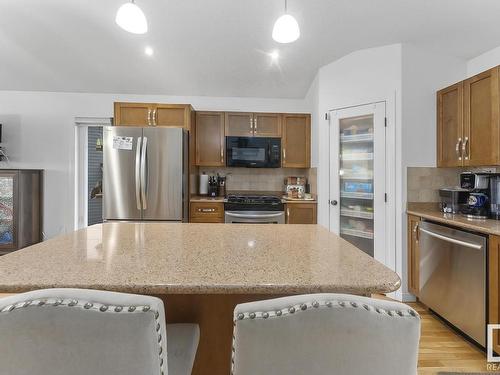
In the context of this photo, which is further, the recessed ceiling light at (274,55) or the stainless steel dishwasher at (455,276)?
the recessed ceiling light at (274,55)

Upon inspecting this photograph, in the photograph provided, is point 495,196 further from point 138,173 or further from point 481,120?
point 138,173

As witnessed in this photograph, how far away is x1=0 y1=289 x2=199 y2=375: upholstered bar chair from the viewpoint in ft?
1.79

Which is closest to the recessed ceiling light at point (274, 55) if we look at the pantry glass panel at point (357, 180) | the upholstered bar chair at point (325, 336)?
the pantry glass panel at point (357, 180)

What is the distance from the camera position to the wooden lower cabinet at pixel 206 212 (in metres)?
3.56

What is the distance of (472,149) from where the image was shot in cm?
242

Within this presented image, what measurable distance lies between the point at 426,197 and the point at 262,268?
260cm

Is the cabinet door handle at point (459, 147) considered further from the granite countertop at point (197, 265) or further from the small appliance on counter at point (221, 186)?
the small appliance on counter at point (221, 186)

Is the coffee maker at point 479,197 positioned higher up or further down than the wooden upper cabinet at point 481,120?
further down

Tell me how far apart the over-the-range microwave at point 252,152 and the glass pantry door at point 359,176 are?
0.89 meters

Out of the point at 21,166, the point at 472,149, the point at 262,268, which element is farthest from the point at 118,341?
the point at 21,166

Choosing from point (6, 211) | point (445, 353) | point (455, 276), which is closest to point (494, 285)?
point (455, 276)

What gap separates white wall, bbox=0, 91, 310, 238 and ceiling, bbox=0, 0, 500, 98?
161 mm

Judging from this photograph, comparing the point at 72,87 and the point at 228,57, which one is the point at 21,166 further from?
the point at 228,57

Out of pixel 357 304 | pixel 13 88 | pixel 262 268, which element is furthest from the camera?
pixel 13 88
